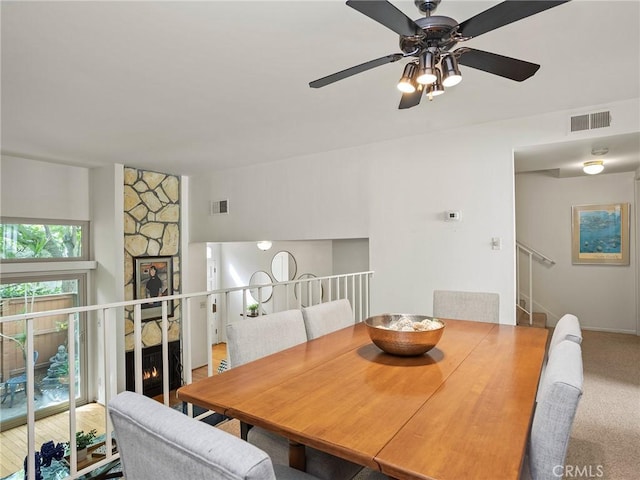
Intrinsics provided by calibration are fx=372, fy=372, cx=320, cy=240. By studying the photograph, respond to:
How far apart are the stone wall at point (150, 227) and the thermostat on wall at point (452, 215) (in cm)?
418

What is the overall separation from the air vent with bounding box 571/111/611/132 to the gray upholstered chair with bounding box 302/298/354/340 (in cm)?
244

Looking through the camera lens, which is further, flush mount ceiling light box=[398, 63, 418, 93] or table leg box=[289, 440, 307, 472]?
flush mount ceiling light box=[398, 63, 418, 93]

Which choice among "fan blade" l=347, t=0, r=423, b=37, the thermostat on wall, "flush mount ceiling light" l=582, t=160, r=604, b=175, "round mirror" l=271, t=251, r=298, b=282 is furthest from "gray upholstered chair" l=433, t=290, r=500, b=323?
"round mirror" l=271, t=251, r=298, b=282

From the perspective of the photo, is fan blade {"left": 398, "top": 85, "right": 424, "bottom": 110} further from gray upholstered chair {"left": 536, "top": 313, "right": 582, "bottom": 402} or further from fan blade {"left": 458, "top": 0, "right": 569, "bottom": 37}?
gray upholstered chair {"left": 536, "top": 313, "right": 582, "bottom": 402}

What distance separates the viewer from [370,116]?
3.22m

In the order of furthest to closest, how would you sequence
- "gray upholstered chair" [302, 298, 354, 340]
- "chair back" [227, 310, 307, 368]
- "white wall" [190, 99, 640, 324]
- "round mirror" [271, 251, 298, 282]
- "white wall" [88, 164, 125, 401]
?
"round mirror" [271, 251, 298, 282] < "white wall" [88, 164, 125, 401] < "white wall" [190, 99, 640, 324] < "gray upholstered chair" [302, 298, 354, 340] < "chair back" [227, 310, 307, 368]

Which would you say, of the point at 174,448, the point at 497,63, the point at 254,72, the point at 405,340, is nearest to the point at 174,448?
the point at 174,448

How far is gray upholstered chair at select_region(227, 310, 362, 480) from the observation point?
1.47 metres

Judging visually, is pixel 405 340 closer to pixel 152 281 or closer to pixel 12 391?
pixel 152 281

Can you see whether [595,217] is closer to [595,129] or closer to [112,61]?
[595,129]

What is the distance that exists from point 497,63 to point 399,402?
1.46 meters

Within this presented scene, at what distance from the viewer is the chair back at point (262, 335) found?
1803mm

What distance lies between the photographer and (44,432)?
179 inches

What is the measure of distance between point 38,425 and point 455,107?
601 centimetres
